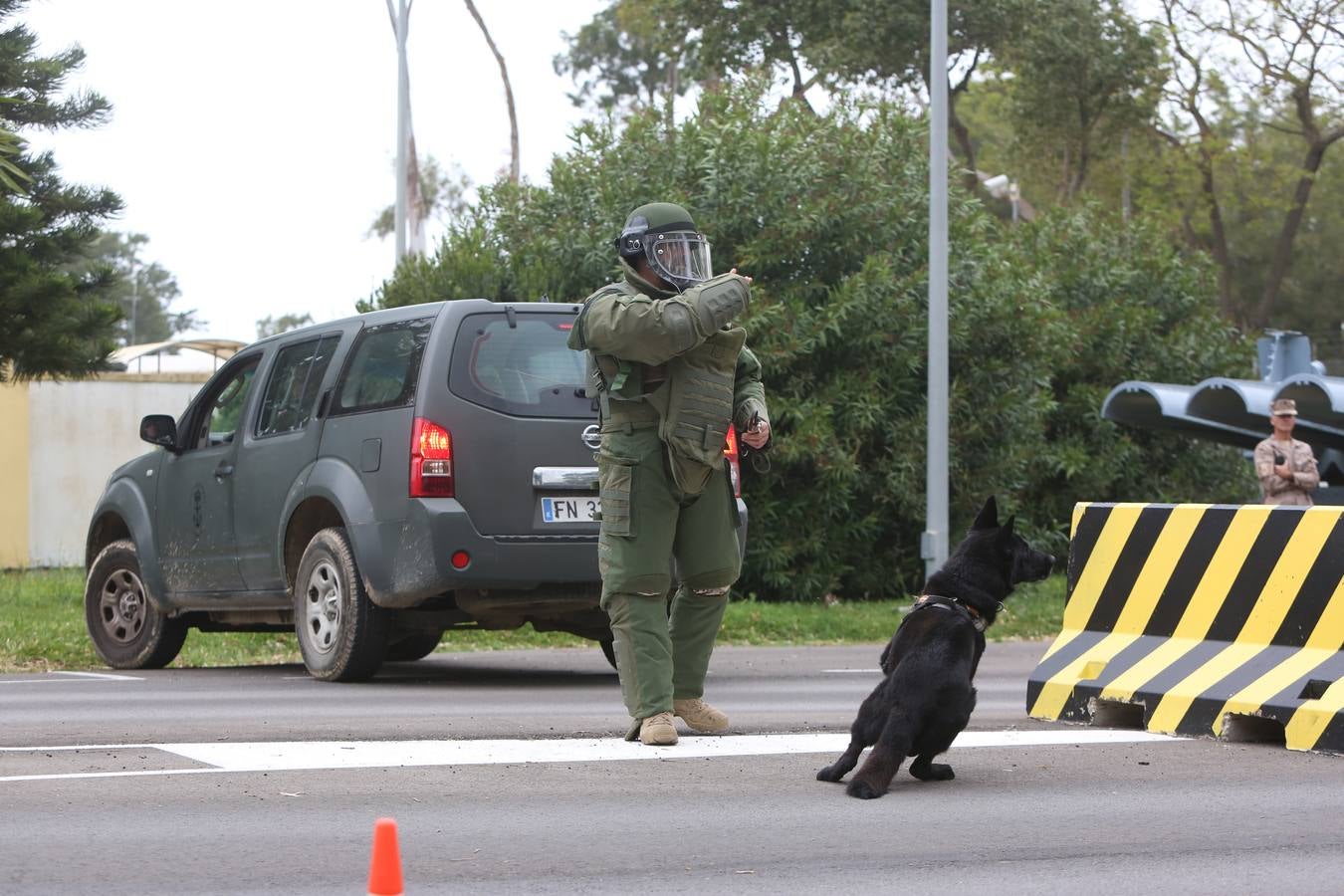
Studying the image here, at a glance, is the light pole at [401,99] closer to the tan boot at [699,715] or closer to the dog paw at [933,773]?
the tan boot at [699,715]

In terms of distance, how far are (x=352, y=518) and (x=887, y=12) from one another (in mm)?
27316

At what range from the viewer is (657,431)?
630 centimetres

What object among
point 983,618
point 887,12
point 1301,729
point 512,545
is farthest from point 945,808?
point 887,12

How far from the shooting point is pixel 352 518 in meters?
9.01

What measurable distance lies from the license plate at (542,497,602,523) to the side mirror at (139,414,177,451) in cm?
278

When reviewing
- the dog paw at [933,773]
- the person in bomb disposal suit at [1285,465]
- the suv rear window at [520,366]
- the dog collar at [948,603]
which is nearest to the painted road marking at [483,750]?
the dog paw at [933,773]

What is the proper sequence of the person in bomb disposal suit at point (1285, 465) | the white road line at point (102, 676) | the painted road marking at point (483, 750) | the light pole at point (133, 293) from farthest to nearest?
the light pole at point (133, 293) < the person in bomb disposal suit at point (1285, 465) < the white road line at point (102, 676) < the painted road marking at point (483, 750)

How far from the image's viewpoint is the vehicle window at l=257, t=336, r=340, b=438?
9.76 metres

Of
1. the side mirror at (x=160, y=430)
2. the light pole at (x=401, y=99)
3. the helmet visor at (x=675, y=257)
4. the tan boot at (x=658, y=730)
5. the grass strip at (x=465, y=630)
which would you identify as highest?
the light pole at (x=401, y=99)

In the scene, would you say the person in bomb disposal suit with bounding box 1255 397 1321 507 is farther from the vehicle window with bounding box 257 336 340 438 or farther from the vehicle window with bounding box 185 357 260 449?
the vehicle window with bounding box 185 357 260 449

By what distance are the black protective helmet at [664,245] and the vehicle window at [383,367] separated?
276cm

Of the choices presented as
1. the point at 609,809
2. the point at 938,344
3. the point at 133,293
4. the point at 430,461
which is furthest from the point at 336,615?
the point at 133,293

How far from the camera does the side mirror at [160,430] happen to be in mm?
10489

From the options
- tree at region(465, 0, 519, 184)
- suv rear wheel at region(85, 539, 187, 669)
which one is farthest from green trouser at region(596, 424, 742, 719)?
tree at region(465, 0, 519, 184)
